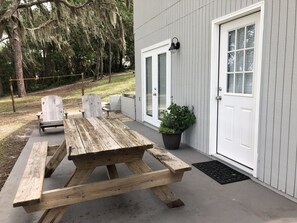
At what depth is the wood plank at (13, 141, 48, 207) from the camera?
5.93 ft

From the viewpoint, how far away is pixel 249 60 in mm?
3145

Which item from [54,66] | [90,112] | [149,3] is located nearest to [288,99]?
[149,3]

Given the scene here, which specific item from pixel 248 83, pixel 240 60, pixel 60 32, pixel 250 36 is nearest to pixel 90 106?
pixel 240 60

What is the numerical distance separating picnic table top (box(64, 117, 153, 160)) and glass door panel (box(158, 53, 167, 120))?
2.49 metres

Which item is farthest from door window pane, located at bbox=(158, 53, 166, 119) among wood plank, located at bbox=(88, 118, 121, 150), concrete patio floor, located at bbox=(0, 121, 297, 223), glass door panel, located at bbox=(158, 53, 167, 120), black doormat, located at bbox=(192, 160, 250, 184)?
concrete patio floor, located at bbox=(0, 121, 297, 223)

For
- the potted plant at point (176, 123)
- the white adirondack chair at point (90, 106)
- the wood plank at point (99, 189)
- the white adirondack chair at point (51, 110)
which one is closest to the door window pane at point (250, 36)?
the potted plant at point (176, 123)

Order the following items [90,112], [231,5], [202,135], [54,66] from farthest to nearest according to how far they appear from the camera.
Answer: [54,66]
[90,112]
[202,135]
[231,5]

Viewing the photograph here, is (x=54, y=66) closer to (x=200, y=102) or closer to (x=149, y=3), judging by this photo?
(x=149, y=3)

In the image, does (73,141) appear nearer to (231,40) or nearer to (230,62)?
(230,62)

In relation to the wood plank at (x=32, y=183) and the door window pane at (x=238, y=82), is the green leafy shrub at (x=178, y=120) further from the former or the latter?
the wood plank at (x=32, y=183)

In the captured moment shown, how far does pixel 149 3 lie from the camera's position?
608 cm

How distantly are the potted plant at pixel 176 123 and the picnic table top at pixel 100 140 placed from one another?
3.88ft

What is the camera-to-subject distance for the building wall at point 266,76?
8.21ft

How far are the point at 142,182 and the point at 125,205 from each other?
42 centimetres
